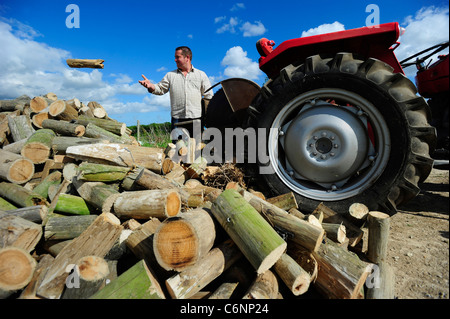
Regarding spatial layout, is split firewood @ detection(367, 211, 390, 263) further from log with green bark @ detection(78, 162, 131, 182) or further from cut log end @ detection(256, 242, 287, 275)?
log with green bark @ detection(78, 162, 131, 182)

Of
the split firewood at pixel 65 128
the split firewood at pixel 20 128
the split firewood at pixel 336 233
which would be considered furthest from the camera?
the split firewood at pixel 20 128

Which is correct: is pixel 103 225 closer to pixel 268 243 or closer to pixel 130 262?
pixel 130 262

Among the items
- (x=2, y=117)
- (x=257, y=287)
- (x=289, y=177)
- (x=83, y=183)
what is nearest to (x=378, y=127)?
(x=289, y=177)

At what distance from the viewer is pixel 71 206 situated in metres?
2.61

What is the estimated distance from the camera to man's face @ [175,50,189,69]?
4.55 m

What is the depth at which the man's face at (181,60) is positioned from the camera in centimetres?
455

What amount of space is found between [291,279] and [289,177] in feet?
4.78

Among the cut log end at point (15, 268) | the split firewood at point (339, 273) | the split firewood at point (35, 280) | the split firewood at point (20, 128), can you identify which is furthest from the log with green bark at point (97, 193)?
the split firewood at point (20, 128)

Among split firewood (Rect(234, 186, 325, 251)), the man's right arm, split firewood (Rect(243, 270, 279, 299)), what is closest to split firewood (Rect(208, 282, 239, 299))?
split firewood (Rect(243, 270, 279, 299))

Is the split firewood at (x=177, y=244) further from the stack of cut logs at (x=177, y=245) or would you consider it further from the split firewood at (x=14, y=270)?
the split firewood at (x=14, y=270)

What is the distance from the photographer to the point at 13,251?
1813mm

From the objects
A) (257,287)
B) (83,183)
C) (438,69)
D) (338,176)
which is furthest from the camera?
(438,69)

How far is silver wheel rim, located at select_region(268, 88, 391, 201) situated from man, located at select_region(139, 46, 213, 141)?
6.88 feet

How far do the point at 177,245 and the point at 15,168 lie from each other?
3.44 m
